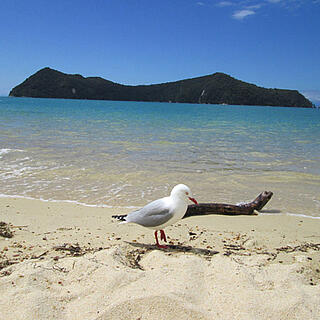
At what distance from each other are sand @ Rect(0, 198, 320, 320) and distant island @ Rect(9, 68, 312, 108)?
6247 inches

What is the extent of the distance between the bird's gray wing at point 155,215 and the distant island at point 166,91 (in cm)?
15913

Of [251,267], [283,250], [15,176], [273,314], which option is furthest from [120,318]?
[15,176]

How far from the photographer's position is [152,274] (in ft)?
10.3

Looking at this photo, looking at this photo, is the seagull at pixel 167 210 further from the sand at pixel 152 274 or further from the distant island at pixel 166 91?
the distant island at pixel 166 91

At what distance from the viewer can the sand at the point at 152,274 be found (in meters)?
2.56

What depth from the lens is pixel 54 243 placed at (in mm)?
4219

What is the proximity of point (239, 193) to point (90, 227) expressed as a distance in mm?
4314

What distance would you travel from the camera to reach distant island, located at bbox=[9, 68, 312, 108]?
521 feet

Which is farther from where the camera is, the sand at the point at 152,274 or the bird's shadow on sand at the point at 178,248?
the bird's shadow on sand at the point at 178,248

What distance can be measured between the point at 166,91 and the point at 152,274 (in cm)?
17884

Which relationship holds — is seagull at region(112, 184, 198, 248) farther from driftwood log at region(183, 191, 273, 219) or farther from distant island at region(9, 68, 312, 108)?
distant island at region(9, 68, 312, 108)

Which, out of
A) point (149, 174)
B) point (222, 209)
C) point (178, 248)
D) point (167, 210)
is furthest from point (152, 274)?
point (149, 174)

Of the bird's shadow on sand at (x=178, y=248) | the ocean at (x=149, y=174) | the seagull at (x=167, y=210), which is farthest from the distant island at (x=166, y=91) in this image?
the seagull at (x=167, y=210)

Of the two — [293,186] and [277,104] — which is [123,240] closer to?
[293,186]
